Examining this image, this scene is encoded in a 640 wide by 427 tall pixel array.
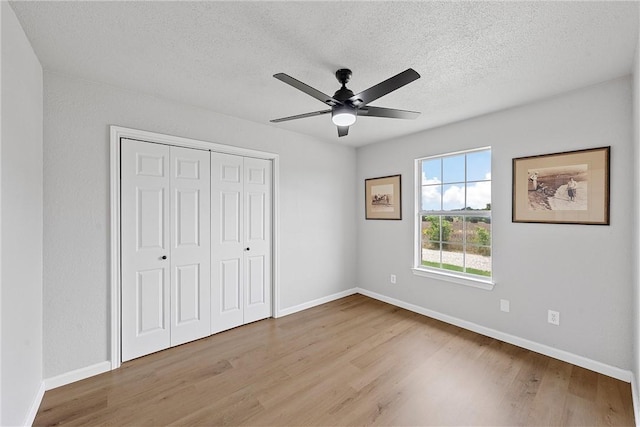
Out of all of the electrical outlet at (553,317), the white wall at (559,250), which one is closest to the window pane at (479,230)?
the white wall at (559,250)

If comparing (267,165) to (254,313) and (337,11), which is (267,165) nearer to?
(254,313)

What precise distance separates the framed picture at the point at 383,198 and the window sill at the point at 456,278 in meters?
0.82

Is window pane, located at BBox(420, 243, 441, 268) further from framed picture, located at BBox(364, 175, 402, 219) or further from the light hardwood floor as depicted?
the light hardwood floor

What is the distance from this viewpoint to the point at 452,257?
3422 mm

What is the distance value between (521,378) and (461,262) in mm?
1340

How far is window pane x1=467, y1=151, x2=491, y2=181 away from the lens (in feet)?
10.1

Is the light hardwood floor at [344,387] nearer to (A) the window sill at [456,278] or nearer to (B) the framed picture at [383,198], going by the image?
(A) the window sill at [456,278]

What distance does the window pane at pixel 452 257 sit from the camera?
3350 millimetres

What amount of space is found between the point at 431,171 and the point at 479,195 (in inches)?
27.9

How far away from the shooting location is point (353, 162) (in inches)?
180

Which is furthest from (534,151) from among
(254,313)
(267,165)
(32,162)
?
(32,162)

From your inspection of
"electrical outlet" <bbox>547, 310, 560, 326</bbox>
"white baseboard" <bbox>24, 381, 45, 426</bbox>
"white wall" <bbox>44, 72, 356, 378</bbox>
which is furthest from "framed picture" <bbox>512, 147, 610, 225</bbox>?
"white baseboard" <bbox>24, 381, 45, 426</bbox>

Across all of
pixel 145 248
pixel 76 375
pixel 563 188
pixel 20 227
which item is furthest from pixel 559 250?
pixel 76 375

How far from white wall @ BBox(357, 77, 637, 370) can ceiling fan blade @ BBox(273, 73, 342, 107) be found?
2067 mm
